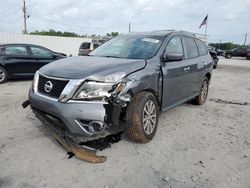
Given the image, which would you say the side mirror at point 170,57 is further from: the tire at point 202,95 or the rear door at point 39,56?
the rear door at point 39,56

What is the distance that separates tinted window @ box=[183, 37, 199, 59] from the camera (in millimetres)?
5207

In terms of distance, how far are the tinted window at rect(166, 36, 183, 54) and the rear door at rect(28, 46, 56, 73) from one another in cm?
602

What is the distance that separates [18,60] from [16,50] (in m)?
0.42

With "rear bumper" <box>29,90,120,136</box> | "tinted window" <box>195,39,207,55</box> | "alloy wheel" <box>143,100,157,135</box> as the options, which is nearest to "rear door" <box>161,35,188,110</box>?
"alloy wheel" <box>143,100,157,135</box>

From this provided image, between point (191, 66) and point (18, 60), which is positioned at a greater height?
point (191, 66)

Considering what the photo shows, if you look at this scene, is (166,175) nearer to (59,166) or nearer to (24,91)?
(59,166)

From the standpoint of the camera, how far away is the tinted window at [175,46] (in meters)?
4.46

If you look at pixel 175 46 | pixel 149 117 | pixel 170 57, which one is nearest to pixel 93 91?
pixel 149 117

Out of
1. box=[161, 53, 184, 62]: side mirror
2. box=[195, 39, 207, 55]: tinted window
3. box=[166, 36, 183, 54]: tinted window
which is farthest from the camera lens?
box=[195, 39, 207, 55]: tinted window

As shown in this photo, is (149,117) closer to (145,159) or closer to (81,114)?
(145,159)

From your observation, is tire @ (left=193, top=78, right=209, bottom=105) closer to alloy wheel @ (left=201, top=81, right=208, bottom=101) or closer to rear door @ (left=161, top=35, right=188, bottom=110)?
alloy wheel @ (left=201, top=81, right=208, bottom=101)

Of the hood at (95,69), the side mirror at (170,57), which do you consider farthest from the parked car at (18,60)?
the side mirror at (170,57)

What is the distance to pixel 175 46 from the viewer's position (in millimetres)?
4730

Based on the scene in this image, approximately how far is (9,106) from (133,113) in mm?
3487
